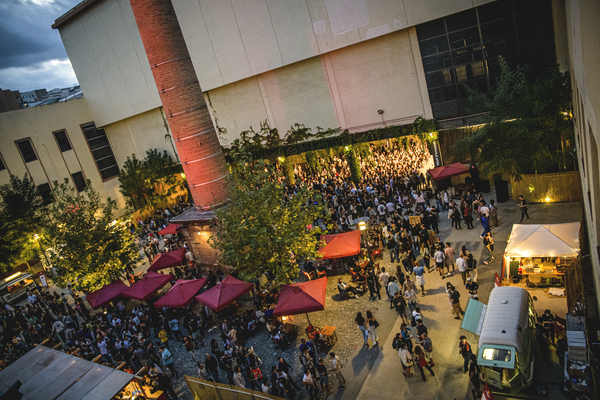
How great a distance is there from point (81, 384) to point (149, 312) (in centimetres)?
807

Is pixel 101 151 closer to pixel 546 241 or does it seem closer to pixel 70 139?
pixel 70 139

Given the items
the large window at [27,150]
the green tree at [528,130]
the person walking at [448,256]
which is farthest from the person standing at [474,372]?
the large window at [27,150]

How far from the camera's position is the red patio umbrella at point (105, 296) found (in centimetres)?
1897

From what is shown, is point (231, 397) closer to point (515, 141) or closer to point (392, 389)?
point (392, 389)

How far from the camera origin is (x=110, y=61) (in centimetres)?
3684

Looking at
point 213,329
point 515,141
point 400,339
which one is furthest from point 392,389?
point 515,141

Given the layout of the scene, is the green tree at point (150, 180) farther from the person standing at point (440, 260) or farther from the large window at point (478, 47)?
the person standing at point (440, 260)

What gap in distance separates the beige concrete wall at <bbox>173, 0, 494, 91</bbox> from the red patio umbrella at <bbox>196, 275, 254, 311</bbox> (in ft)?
60.3

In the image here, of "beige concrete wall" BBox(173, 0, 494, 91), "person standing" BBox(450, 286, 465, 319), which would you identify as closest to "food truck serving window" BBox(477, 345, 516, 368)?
"person standing" BBox(450, 286, 465, 319)

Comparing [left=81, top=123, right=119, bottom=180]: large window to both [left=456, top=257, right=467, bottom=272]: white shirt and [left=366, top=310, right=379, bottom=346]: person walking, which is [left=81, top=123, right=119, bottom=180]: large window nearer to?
[left=366, top=310, right=379, bottom=346]: person walking

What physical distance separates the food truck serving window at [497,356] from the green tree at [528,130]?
38.2 ft

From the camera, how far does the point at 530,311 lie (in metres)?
10.9

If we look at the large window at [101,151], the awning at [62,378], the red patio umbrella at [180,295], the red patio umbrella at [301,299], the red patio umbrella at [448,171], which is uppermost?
the large window at [101,151]

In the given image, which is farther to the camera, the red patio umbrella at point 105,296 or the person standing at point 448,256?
the red patio umbrella at point 105,296
